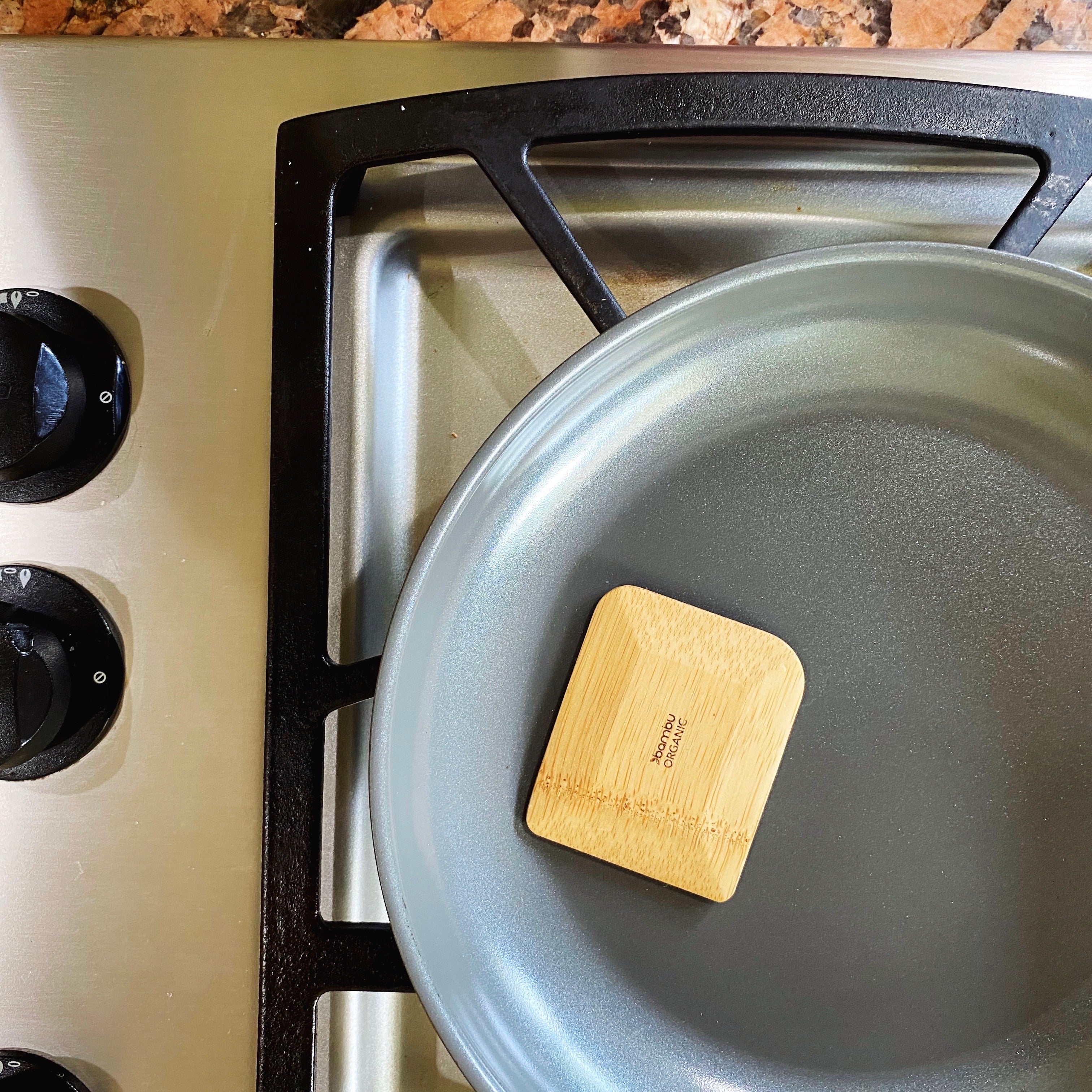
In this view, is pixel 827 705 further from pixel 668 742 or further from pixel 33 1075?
pixel 33 1075

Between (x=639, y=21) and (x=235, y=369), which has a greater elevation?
(x=639, y=21)

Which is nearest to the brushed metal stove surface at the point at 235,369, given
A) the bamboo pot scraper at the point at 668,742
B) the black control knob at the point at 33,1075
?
the black control knob at the point at 33,1075

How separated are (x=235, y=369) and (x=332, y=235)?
80 mm

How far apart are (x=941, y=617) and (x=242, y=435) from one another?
338 mm

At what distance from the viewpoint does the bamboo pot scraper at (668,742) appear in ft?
1.27

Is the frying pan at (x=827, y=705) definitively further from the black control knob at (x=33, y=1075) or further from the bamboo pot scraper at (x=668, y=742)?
the black control knob at (x=33, y=1075)

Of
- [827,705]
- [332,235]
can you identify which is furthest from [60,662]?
[827,705]

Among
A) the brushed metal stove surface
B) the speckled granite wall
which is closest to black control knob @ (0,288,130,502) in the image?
the brushed metal stove surface

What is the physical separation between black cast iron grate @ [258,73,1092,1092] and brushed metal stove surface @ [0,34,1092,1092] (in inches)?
1.1

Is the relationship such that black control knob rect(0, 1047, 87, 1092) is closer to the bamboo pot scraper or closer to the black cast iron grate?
the black cast iron grate

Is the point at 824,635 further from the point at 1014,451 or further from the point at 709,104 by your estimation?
the point at 709,104

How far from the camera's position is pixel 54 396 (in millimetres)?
375

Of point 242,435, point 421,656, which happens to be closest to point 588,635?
point 421,656

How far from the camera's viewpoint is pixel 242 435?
0.42 metres
